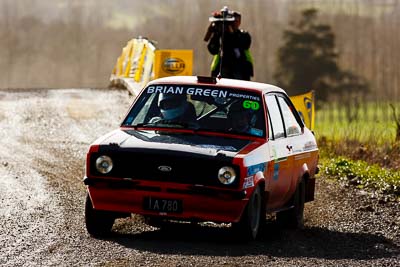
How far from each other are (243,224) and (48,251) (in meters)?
1.81

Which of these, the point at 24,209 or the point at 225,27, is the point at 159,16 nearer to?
the point at 225,27

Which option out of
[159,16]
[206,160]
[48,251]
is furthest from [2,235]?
[159,16]

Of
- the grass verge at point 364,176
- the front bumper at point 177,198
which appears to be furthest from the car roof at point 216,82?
Result: the grass verge at point 364,176

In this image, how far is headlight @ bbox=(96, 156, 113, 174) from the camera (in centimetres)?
1098

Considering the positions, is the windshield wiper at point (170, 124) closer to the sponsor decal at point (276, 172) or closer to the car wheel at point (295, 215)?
the sponsor decal at point (276, 172)

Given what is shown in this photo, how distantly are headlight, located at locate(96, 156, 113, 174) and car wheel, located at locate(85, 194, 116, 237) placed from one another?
355 millimetres

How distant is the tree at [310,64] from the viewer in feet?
Result: 323

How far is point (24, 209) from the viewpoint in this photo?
12617 mm

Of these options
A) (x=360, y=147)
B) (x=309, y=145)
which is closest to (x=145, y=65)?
(x=360, y=147)

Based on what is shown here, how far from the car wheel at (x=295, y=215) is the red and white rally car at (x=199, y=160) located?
1 cm

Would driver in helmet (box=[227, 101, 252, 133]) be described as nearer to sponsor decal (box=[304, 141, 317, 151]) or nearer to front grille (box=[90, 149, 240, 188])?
front grille (box=[90, 149, 240, 188])

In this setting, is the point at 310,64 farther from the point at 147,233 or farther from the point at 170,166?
the point at 170,166

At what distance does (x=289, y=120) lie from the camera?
42.3 ft

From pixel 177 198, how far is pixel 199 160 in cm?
39
